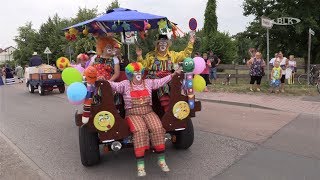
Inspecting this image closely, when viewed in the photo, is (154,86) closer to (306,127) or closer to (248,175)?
(248,175)

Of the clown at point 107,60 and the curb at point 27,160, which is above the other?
the clown at point 107,60

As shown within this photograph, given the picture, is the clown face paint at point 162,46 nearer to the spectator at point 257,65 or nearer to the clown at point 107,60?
the clown at point 107,60

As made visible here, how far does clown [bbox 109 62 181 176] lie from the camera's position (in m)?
4.81

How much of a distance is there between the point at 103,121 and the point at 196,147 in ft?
6.84

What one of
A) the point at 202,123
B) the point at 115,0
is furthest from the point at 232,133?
the point at 115,0

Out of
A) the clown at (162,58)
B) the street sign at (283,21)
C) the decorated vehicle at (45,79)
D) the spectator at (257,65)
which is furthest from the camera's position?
the decorated vehicle at (45,79)

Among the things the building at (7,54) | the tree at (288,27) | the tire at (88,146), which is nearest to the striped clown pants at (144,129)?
the tire at (88,146)

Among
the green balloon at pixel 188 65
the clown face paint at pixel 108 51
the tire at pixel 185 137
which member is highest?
the clown face paint at pixel 108 51

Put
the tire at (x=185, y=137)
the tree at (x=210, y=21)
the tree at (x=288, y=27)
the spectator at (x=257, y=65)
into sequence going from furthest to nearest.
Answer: the tree at (x=210, y=21) < the tree at (x=288, y=27) < the spectator at (x=257, y=65) < the tire at (x=185, y=137)

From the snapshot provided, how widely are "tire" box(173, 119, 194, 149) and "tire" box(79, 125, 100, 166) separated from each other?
136 centimetres

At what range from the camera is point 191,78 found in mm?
5301

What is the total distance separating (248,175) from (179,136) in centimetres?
148

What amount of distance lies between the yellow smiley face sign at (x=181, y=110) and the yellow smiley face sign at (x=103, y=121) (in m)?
0.96

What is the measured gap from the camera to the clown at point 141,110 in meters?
4.81
